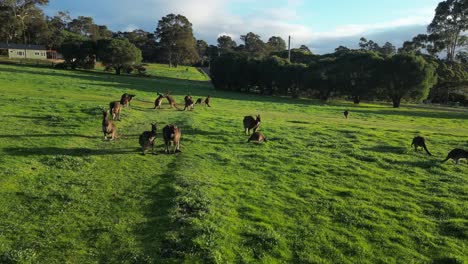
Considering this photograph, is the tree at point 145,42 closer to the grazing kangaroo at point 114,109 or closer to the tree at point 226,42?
the tree at point 226,42

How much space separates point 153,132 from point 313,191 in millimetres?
6959

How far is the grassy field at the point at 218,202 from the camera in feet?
30.9

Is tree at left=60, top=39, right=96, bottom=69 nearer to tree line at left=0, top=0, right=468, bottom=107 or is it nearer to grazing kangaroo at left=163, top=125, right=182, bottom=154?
tree line at left=0, top=0, right=468, bottom=107

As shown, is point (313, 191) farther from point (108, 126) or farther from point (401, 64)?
point (401, 64)

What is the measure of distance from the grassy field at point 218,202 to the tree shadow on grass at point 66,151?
4 centimetres

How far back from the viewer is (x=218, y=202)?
12062 millimetres

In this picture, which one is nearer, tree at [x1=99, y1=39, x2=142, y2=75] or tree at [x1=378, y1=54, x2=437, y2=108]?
tree at [x1=378, y1=54, x2=437, y2=108]

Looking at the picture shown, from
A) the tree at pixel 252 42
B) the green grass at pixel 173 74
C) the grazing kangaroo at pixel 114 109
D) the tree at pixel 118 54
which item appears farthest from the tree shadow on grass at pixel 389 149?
the tree at pixel 252 42

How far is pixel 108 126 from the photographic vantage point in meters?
18.7

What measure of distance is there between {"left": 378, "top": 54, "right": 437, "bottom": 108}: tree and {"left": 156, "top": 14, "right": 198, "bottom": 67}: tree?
73.2 metres

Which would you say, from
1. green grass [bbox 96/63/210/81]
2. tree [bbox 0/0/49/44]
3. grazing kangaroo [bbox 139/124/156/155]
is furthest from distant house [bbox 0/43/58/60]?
grazing kangaroo [bbox 139/124/156/155]

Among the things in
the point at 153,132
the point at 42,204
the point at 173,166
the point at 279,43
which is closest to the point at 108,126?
the point at 153,132

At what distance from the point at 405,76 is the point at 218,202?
64.9m

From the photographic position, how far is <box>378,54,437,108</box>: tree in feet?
227
